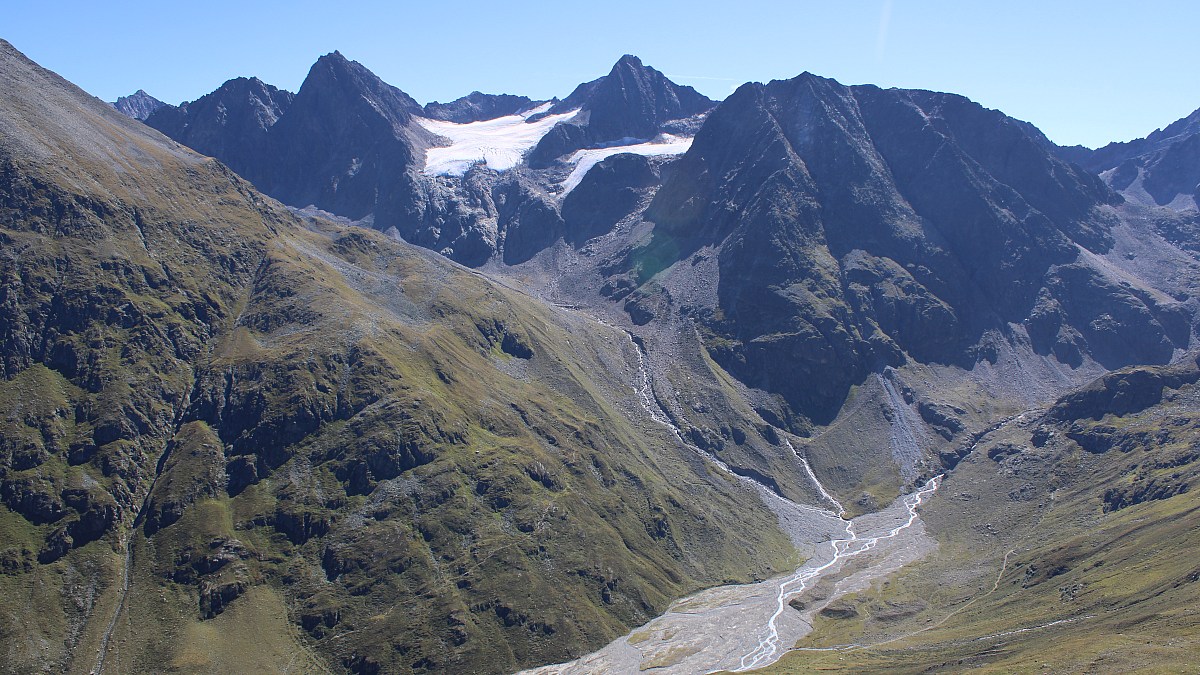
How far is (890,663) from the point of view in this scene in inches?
7751

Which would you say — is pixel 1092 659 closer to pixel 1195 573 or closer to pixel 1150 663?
pixel 1150 663

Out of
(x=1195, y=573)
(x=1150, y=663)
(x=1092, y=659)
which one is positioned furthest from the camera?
(x=1195, y=573)

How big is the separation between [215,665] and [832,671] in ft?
458

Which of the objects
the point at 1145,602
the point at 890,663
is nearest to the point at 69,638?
the point at 890,663

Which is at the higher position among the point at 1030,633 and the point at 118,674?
the point at 1030,633

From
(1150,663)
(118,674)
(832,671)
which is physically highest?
(1150,663)

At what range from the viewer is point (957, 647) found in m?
199

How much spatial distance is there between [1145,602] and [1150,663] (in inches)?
1930

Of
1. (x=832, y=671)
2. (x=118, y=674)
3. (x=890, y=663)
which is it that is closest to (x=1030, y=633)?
(x=890, y=663)

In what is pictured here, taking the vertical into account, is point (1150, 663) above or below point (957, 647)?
above

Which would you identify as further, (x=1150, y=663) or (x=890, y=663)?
(x=890, y=663)

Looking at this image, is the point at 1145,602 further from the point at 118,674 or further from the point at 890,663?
the point at 118,674

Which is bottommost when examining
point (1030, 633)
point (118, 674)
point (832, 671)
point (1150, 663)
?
point (118, 674)

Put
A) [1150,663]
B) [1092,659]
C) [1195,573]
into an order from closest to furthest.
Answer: [1150,663] < [1092,659] < [1195,573]
